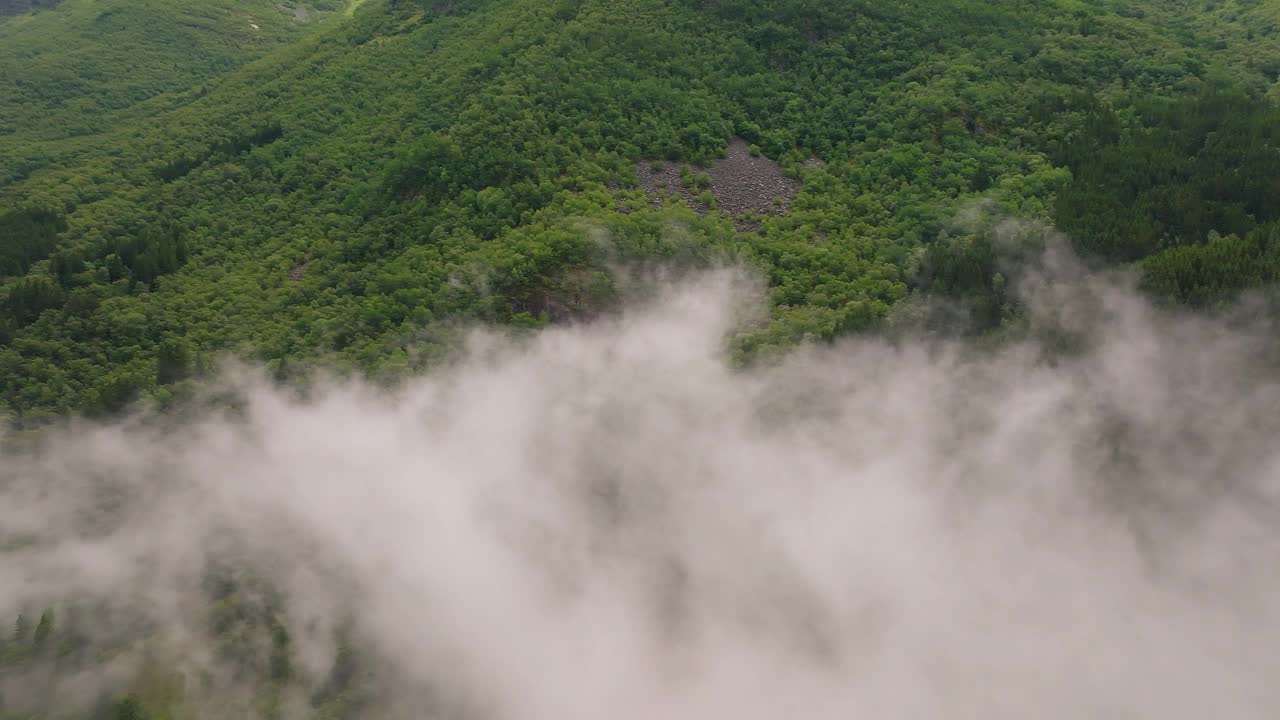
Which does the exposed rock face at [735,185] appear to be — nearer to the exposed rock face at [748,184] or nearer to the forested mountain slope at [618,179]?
the exposed rock face at [748,184]

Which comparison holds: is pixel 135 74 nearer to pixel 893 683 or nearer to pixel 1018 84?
pixel 1018 84

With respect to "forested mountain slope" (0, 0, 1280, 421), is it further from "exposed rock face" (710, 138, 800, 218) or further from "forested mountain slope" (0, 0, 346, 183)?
Result: "forested mountain slope" (0, 0, 346, 183)

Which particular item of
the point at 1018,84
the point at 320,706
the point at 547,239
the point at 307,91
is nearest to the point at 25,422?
the point at 320,706

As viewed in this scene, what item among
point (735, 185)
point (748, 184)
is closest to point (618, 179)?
point (735, 185)

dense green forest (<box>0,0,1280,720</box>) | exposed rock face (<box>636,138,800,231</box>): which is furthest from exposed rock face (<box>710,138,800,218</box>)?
dense green forest (<box>0,0,1280,720</box>)

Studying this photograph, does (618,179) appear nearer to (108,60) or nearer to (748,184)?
(748,184)

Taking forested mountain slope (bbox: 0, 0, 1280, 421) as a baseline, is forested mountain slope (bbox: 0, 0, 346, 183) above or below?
below
